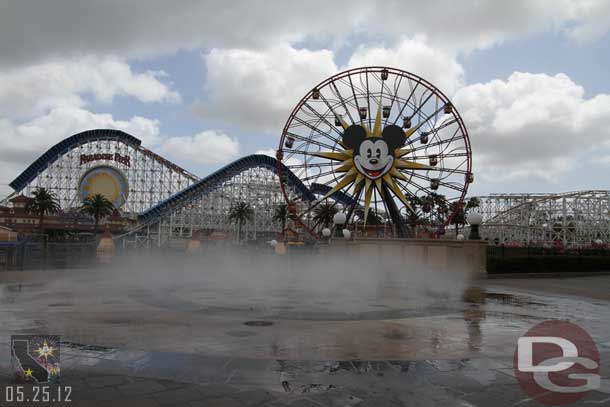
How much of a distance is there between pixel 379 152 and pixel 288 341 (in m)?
29.2

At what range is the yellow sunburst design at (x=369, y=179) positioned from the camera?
1454 inches

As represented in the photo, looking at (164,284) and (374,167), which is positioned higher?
(374,167)

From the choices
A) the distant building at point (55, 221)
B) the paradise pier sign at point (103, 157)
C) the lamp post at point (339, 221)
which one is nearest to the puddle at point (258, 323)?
the lamp post at point (339, 221)

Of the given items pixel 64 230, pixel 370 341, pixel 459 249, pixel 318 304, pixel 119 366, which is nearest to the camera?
Result: pixel 119 366

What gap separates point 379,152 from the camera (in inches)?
1453

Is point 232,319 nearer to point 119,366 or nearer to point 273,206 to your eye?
point 119,366

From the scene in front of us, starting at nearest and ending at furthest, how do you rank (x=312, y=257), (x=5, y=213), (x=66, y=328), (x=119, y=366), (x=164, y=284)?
(x=119, y=366)
(x=66, y=328)
(x=164, y=284)
(x=312, y=257)
(x=5, y=213)

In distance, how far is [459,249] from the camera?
27031 millimetres

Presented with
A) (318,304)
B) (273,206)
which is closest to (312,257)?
(318,304)

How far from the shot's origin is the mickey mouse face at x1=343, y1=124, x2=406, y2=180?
36.8 m

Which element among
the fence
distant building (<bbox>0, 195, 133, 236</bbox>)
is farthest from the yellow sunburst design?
distant building (<bbox>0, 195, 133, 236</bbox>)

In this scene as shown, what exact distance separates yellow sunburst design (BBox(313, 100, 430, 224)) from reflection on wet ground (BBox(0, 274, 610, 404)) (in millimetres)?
19312

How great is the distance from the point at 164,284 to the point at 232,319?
960cm

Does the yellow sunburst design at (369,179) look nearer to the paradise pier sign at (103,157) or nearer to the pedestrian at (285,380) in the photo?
the pedestrian at (285,380)
